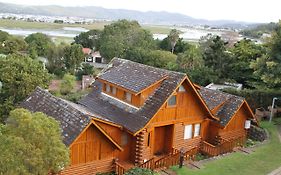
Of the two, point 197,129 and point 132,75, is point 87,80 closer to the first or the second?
point 132,75

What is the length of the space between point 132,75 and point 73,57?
57603mm

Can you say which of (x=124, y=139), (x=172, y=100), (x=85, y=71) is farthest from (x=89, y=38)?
(x=124, y=139)

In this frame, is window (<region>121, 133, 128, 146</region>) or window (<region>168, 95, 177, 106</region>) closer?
window (<region>121, 133, 128, 146</region>)

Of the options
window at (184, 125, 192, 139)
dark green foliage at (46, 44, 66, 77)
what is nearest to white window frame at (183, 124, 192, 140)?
window at (184, 125, 192, 139)

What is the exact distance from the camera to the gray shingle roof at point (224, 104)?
34.4 metres

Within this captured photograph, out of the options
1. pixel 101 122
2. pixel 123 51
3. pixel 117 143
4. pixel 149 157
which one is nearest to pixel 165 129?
pixel 149 157

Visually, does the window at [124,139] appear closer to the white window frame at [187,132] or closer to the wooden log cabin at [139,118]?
the wooden log cabin at [139,118]

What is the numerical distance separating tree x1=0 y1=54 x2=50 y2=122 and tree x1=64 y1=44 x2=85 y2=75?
1915 inches

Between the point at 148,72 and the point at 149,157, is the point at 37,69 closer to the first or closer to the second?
the point at 148,72

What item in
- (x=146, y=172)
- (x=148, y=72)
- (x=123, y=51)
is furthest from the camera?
(x=123, y=51)

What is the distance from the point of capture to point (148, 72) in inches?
1271

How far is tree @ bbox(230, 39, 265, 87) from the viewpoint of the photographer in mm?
56844

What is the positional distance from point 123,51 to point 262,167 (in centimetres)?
7115

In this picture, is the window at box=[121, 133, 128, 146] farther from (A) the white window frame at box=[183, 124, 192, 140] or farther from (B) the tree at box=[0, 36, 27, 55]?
(B) the tree at box=[0, 36, 27, 55]
